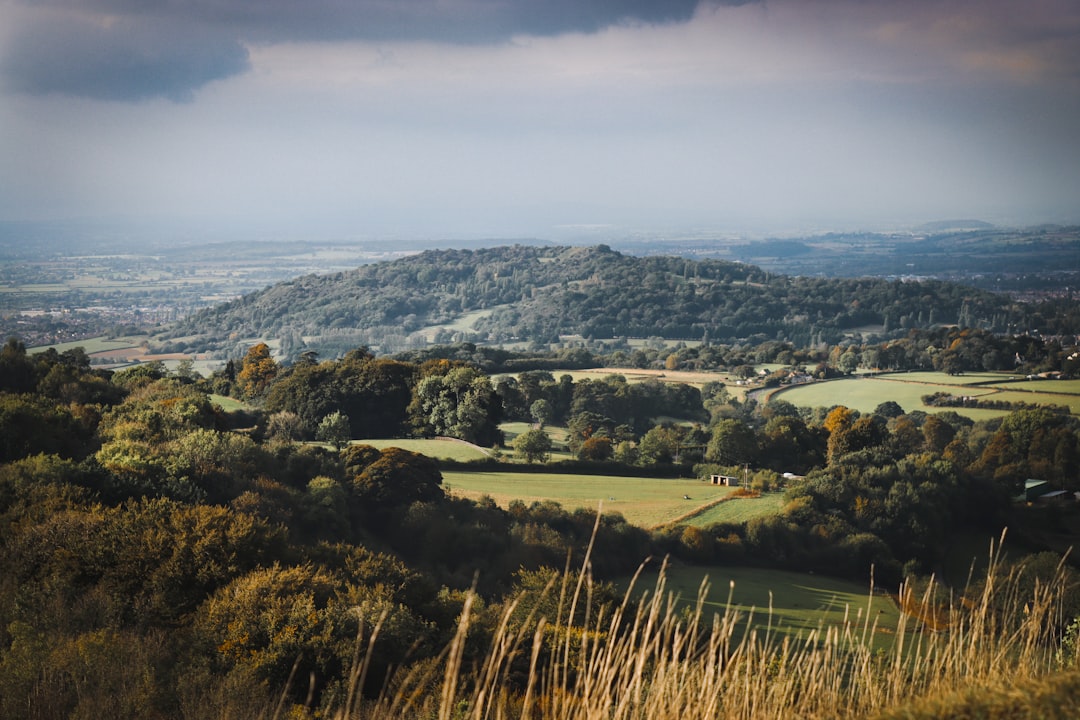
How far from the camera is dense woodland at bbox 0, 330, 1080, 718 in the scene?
24.8ft

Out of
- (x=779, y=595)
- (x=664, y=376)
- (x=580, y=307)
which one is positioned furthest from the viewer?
(x=580, y=307)

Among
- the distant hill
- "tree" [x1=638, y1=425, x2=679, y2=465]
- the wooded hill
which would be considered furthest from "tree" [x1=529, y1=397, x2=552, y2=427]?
the distant hill

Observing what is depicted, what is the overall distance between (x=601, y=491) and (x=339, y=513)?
8779 mm

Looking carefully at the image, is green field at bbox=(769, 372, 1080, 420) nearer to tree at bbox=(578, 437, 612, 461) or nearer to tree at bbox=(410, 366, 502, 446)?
tree at bbox=(578, 437, 612, 461)

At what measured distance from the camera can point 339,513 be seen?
16.5m

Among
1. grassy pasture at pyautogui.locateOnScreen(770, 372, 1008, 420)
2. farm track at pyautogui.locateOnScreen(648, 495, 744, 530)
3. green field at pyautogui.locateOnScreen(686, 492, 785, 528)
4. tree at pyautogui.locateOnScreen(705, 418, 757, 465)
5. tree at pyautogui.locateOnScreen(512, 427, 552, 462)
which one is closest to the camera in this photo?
farm track at pyautogui.locateOnScreen(648, 495, 744, 530)

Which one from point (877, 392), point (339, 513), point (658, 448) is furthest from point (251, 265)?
point (339, 513)

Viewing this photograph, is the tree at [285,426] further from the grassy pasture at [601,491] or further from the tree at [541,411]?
the tree at [541,411]

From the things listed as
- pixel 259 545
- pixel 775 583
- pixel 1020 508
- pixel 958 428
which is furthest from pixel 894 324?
pixel 259 545

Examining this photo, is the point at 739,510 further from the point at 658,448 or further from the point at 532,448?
the point at 658,448

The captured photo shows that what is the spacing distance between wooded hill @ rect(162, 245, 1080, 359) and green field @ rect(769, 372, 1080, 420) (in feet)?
73.2

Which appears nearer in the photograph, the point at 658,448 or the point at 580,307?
the point at 658,448

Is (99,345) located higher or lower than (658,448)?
higher

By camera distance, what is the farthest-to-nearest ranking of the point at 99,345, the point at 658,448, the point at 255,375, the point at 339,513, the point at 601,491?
the point at 99,345 < the point at 255,375 < the point at 658,448 < the point at 601,491 < the point at 339,513
